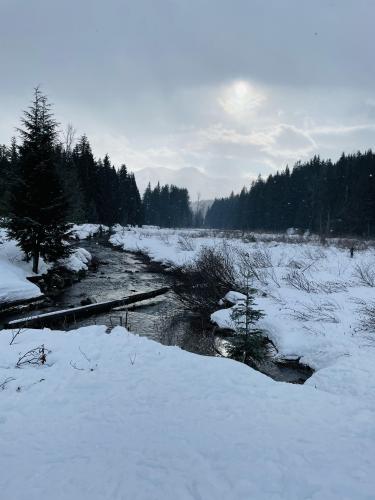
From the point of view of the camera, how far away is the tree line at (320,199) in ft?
158

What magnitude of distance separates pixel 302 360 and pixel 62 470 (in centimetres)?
597

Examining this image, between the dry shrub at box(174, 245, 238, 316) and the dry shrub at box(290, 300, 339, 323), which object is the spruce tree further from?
the dry shrub at box(290, 300, 339, 323)

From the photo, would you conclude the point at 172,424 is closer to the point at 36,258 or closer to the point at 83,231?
the point at 36,258

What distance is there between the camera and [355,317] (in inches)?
345

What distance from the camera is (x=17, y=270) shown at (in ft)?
46.2

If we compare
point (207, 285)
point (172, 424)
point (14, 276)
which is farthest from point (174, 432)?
point (14, 276)

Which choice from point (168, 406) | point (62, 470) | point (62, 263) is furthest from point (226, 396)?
point (62, 263)

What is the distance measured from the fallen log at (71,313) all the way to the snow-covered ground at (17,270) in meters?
2.27

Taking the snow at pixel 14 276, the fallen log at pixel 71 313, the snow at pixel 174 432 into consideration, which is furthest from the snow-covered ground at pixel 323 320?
the snow at pixel 14 276

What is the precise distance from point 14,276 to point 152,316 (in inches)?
235

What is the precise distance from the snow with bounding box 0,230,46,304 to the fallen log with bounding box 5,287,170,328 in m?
2.24

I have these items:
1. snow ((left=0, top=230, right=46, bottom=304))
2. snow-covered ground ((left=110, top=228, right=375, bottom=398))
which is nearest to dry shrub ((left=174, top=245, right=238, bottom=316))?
snow-covered ground ((left=110, top=228, right=375, bottom=398))

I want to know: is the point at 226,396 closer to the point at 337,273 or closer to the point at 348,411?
the point at 348,411

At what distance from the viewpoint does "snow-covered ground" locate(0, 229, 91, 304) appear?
1129 cm
